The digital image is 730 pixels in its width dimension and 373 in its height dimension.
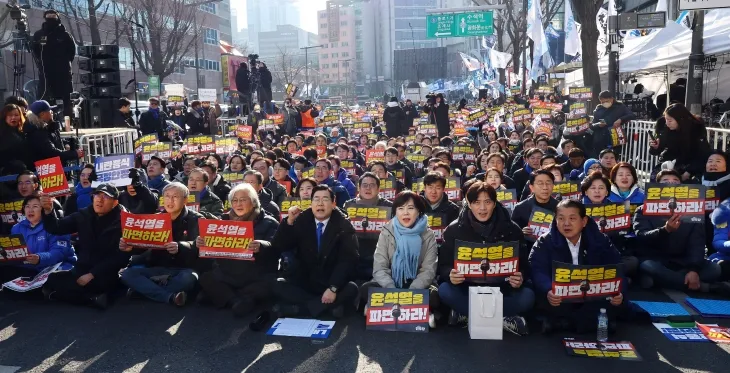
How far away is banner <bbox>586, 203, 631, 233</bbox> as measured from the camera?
21.4 feet

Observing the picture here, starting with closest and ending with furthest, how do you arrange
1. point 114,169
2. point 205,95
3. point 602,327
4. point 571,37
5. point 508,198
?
point 602,327 < point 508,198 < point 114,169 < point 571,37 < point 205,95

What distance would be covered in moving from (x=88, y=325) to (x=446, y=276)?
10.7 feet

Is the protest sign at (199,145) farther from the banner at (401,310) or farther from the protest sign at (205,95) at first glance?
the protest sign at (205,95)

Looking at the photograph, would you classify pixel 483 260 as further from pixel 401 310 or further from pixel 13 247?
pixel 13 247

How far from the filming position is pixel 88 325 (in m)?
5.81

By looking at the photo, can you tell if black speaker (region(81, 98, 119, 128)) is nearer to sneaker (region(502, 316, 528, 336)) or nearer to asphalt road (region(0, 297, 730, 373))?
asphalt road (region(0, 297, 730, 373))

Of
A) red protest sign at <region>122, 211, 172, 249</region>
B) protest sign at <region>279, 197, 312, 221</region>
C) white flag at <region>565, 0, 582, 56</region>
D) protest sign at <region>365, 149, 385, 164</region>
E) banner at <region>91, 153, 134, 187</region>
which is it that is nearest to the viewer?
red protest sign at <region>122, 211, 172, 249</region>

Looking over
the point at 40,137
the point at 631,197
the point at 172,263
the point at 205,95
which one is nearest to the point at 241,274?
the point at 172,263

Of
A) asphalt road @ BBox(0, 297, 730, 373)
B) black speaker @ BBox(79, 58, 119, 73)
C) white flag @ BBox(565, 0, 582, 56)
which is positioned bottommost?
asphalt road @ BBox(0, 297, 730, 373)

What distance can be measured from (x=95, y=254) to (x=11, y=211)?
1634 mm

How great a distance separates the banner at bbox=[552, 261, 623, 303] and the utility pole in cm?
610

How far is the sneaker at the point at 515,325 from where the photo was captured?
17.6ft

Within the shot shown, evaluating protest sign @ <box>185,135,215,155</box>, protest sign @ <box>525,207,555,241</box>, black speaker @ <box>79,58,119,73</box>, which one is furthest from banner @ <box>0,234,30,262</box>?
black speaker @ <box>79,58,119,73</box>

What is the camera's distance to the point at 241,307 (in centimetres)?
602
